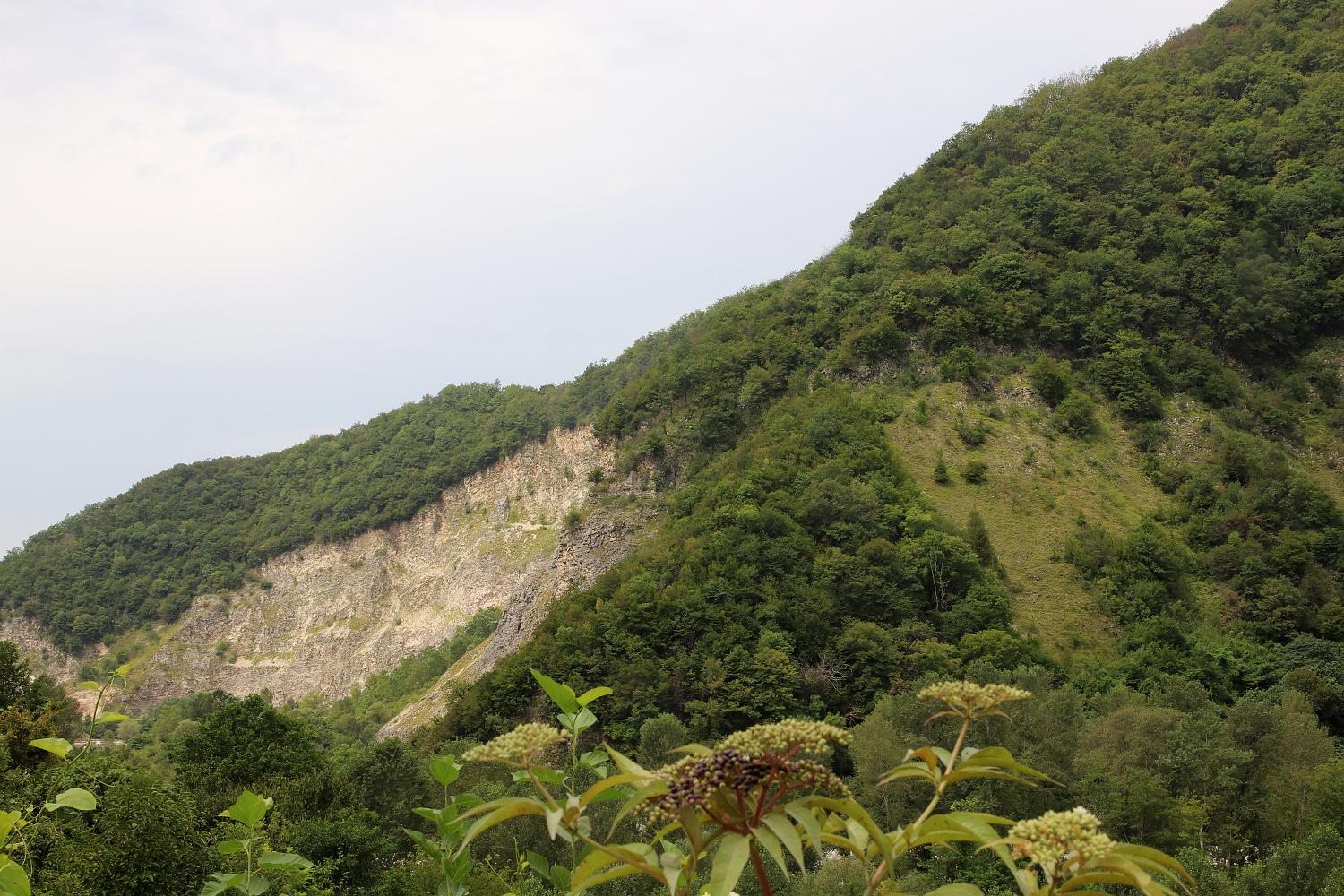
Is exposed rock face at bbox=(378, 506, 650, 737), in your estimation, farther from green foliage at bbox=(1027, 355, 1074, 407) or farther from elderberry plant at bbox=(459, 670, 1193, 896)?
elderberry plant at bbox=(459, 670, 1193, 896)

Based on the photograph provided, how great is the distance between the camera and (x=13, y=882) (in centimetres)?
305

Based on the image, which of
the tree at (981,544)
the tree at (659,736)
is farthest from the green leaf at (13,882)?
the tree at (981,544)

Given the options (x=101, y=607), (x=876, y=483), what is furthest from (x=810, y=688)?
(x=101, y=607)

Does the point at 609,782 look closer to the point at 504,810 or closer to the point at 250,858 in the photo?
the point at 504,810

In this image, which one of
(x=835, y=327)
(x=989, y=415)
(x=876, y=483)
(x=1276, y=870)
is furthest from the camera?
(x=835, y=327)

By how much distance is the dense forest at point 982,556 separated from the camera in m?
25.1

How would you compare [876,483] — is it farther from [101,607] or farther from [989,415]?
[101,607]

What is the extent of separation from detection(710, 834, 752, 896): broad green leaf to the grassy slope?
4109cm

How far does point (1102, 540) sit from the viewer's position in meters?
41.8

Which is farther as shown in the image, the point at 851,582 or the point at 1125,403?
the point at 1125,403

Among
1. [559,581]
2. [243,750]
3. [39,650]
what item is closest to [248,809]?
[243,750]

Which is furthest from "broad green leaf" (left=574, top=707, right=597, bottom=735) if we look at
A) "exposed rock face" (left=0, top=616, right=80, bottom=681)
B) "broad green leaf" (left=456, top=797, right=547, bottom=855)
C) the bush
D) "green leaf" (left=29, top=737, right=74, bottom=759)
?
"exposed rock face" (left=0, top=616, right=80, bottom=681)

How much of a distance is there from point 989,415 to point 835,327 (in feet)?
43.4

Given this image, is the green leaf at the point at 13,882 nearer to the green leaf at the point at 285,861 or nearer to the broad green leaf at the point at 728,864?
the green leaf at the point at 285,861
